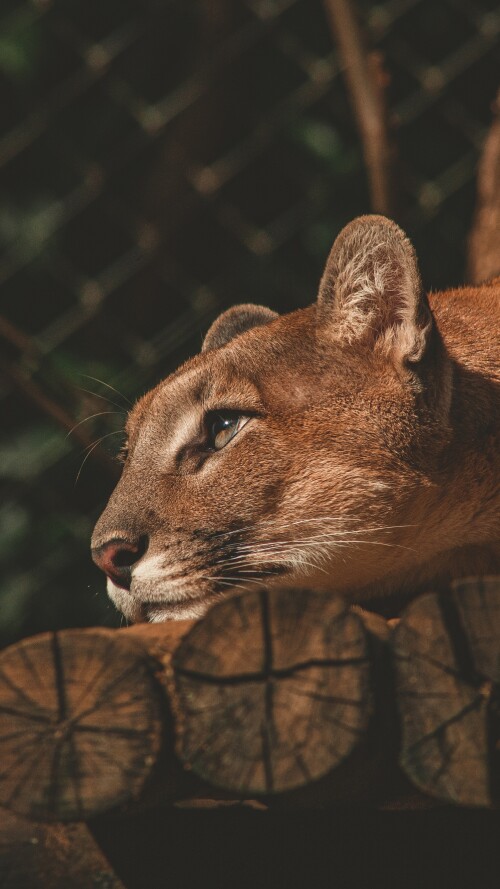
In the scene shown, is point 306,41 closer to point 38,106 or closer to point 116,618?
point 38,106

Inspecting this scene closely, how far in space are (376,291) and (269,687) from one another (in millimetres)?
1361

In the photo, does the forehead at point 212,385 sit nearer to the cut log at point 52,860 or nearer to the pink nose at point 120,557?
the pink nose at point 120,557

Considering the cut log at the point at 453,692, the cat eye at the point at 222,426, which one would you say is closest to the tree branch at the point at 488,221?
the cat eye at the point at 222,426

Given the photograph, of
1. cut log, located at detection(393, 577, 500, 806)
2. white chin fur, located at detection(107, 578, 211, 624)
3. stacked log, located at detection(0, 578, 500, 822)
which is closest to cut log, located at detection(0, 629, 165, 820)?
stacked log, located at detection(0, 578, 500, 822)

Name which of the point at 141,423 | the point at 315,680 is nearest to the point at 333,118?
the point at 141,423

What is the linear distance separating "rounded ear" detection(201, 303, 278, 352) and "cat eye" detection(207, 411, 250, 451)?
2.30 feet

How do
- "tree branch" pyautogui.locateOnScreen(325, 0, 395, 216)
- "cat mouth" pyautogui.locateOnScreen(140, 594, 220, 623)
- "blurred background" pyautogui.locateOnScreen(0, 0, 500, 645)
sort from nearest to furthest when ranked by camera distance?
"cat mouth" pyautogui.locateOnScreen(140, 594, 220, 623), "tree branch" pyautogui.locateOnScreen(325, 0, 395, 216), "blurred background" pyautogui.locateOnScreen(0, 0, 500, 645)

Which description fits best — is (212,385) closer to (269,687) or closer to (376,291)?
(376,291)

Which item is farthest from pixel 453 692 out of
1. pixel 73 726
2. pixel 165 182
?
pixel 165 182

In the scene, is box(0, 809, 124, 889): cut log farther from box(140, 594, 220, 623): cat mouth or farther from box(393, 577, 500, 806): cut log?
box(140, 594, 220, 623): cat mouth

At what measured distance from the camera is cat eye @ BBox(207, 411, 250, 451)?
9.46 feet

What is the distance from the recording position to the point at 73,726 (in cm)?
182

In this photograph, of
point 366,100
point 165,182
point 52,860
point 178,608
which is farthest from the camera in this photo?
point 165,182

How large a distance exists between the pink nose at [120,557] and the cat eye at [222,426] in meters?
0.32
